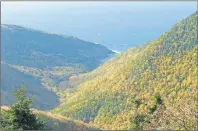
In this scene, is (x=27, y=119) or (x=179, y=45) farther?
(x=179, y=45)

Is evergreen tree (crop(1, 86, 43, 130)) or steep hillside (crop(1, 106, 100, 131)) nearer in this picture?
evergreen tree (crop(1, 86, 43, 130))

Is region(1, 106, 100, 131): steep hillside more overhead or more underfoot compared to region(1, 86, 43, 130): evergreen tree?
more underfoot

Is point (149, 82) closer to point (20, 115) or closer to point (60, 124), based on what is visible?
point (60, 124)

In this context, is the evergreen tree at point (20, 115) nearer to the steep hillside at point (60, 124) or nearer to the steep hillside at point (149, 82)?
the steep hillside at point (60, 124)

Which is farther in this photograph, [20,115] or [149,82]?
[149,82]

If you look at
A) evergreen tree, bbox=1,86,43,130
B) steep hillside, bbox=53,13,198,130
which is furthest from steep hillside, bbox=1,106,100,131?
steep hillside, bbox=53,13,198,130

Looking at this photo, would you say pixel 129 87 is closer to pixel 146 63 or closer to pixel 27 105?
pixel 146 63

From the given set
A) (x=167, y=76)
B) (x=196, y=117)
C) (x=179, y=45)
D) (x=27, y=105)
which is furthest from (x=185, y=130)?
(x=179, y=45)

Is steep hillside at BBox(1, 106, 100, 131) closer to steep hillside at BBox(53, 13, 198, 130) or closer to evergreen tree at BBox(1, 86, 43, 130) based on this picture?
evergreen tree at BBox(1, 86, 43, 130)

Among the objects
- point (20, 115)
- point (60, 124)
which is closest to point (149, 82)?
point (60, 124)

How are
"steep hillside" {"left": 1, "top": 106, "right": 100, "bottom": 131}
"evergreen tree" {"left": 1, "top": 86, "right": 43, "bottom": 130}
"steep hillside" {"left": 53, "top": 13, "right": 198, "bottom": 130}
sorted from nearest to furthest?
"evergreen tree" {"left": 1, "top": 86, "right": 43, "bottom": 130} → "steep hillside" {"left": 1, "top": 106, "right": 100, "bottom": 131} → "steep hillside" {"left": 53, "top": 13, "right": 198, "bottom": 130}

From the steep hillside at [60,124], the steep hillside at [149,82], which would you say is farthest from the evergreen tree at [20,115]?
the steep hillside at [149,82]
